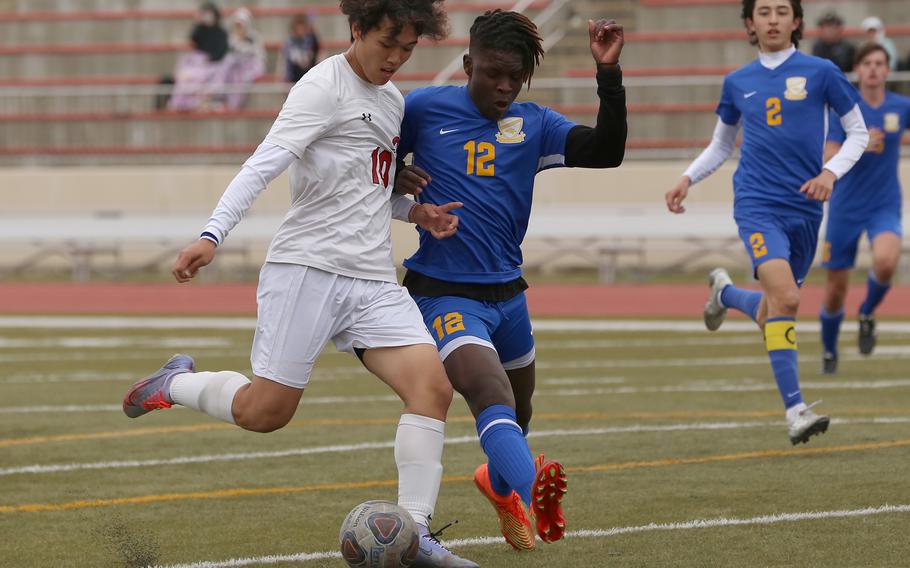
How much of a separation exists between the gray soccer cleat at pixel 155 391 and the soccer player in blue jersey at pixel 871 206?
6092 mm

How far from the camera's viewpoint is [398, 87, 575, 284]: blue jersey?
19.4 ft

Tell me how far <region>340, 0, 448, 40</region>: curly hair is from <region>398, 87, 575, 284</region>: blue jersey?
44 cm

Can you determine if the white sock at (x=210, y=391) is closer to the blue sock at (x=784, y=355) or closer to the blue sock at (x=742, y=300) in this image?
the blue sock at (x=784, y=355)

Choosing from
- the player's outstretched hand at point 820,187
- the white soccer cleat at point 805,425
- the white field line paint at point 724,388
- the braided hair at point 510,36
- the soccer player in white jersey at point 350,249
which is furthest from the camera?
the white field line paint at point 724,388

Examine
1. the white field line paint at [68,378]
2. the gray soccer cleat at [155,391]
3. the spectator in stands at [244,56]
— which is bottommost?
the spectator in stands at [244,56]

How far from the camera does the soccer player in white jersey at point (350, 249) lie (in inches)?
214

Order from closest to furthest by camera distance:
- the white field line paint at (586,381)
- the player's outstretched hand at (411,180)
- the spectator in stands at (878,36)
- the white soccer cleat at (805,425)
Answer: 1. the player's outstretched hand at (411,180)
2. the white soccer cleat at (805,425)
3. the white field line paint at (586,381)
4. the spectator in stands at (878,36)

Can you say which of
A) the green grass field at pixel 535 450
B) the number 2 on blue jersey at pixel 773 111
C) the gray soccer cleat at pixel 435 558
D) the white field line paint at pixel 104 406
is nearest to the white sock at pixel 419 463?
the gray soccer cleat at pixel 435 558

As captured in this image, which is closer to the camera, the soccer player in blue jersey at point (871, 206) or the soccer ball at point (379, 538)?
the soccer ball at point (379, 538)

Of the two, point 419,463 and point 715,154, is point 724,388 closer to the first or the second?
point 715,154

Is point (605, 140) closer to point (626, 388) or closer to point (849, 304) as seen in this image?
point (626, 388)

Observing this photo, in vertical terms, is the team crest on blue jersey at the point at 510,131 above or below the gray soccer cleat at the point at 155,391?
above

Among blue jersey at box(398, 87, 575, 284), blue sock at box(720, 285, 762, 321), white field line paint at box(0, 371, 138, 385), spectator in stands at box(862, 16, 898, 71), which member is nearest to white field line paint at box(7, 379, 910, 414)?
blue sock at box(720, 285, 762, 321)

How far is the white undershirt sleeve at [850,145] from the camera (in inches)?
322
